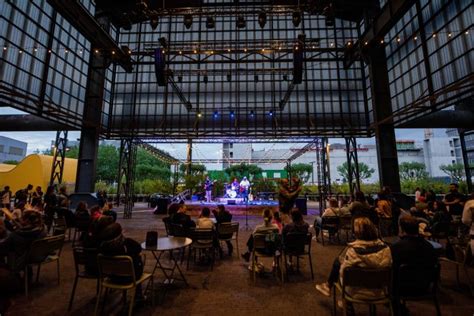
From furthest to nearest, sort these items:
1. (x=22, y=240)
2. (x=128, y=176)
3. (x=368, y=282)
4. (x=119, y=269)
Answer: (x=128, y=176)
(x=22, y=240)
(x=119, y=269)
(x=368, y=282)

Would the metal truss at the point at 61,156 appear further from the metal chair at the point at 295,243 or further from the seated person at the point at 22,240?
the metal chair at the point at 295,243

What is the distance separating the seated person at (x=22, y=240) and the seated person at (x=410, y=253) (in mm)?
4346

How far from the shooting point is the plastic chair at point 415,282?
6.64ft

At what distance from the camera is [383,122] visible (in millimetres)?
A: 10125

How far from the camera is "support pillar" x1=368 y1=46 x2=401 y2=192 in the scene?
11008 mm

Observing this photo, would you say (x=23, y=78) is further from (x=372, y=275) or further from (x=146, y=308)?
(x=372, y=275)

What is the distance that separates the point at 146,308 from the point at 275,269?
2139 millimetres

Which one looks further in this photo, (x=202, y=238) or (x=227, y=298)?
(x=202, y=238)

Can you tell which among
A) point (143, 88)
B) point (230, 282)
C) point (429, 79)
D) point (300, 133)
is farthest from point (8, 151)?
point (429, 79)

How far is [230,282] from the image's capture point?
3.45 m

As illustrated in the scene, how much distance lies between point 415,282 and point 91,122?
13390 millimetres

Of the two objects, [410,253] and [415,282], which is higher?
[410,253]

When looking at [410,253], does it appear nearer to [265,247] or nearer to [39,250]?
[265,247]

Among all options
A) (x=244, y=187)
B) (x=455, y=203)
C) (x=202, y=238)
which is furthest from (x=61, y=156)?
(x=455, y=203)
